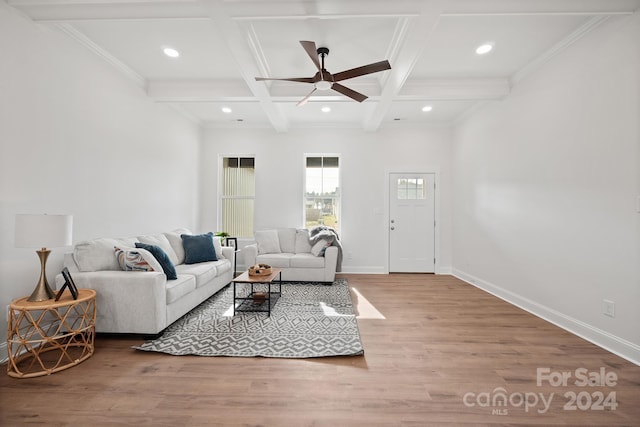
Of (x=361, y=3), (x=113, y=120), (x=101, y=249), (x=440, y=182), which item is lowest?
(x=101, y=249)

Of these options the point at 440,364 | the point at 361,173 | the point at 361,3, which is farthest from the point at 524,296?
the point at 361,3

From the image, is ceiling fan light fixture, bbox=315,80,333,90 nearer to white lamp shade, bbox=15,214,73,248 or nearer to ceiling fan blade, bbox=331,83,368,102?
ceiling fan blade, bbox=331,83,368,102

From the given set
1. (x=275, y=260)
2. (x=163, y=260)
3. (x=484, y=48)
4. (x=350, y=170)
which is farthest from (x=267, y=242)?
(x=484, y=48)

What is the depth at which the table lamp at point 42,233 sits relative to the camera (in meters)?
2.02

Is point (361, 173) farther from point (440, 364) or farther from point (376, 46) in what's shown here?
point (440, 364)

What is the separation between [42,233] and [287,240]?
363cm

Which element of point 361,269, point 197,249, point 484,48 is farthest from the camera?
point 361,269

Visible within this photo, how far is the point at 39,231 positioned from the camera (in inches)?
Result: 80.7

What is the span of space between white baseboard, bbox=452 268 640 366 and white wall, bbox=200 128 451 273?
72.6 inches

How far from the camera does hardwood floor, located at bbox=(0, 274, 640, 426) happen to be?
165 centimetres

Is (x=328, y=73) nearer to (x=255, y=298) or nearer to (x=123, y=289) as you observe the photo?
(x=255, y=298)

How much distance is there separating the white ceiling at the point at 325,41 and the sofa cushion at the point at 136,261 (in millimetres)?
2065

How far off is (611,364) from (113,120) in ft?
17.4

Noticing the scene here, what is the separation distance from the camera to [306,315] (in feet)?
10.7
